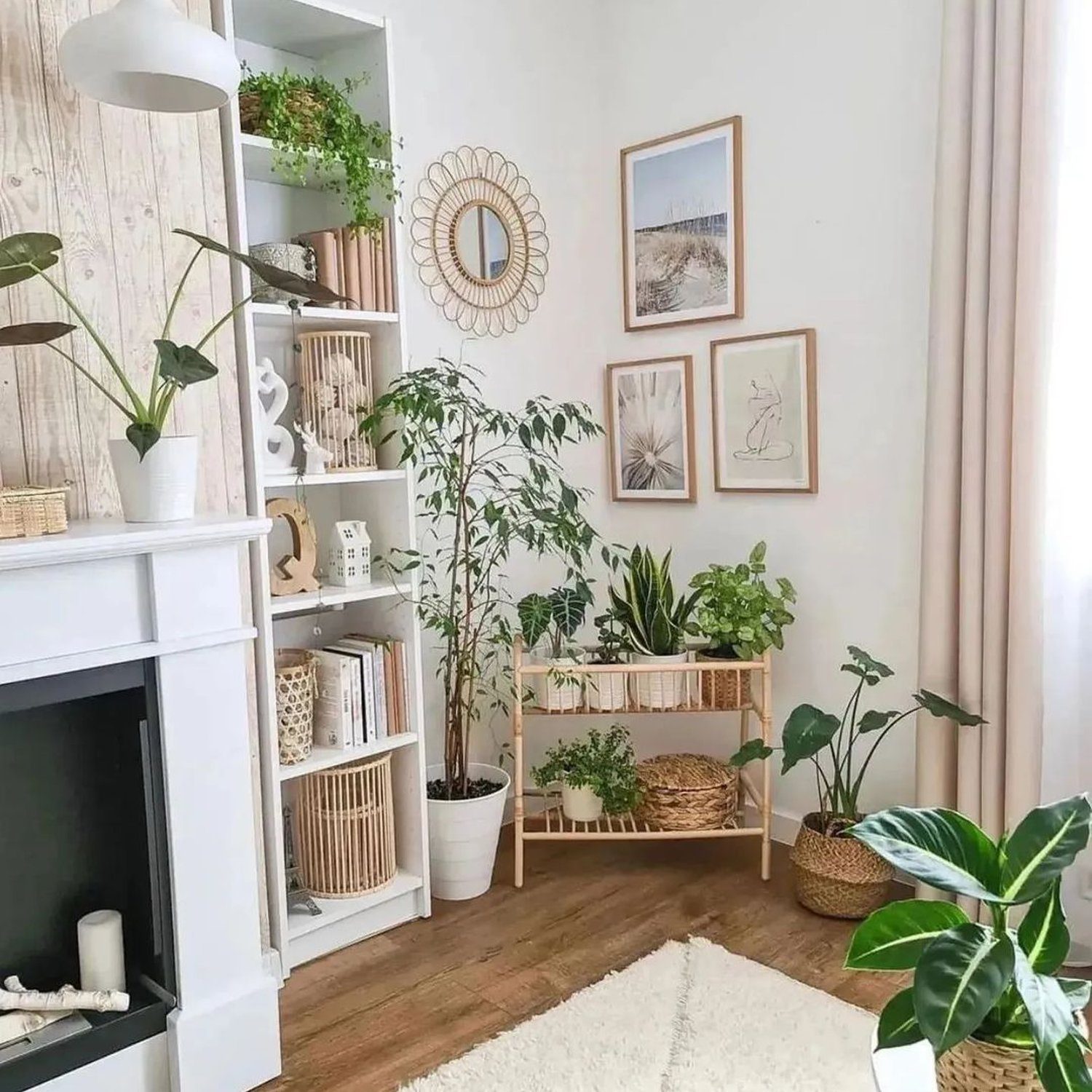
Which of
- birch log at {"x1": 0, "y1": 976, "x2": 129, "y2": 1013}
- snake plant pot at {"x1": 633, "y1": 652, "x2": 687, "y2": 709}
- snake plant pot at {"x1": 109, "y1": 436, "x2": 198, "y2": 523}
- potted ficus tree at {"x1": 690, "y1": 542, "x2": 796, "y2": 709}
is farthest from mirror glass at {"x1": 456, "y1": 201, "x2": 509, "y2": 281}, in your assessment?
birch log at {"x1": 0, "y1": 976, "x2": 129, "y2": 1013}

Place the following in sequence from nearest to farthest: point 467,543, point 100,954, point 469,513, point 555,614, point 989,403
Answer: point 100,954, point 989,403, point 467,543, point 555,614, point 469,513

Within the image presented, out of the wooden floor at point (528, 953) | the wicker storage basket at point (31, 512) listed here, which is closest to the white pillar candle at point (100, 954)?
the wooden floor at point (528, 953)

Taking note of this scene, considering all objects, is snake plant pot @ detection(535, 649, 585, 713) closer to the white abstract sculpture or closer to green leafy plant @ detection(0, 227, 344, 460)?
the white abstract sculpture

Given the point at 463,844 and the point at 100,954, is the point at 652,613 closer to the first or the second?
the point at 463,844

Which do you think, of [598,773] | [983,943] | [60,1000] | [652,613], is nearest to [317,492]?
[652,613]

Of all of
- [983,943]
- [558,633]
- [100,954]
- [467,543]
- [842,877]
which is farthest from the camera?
[558,633]

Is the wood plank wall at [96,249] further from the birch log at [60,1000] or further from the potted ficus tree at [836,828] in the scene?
the potted ficus tree at [836,828]

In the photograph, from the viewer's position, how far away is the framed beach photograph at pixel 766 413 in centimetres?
291

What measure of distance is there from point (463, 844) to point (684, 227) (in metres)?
1.94

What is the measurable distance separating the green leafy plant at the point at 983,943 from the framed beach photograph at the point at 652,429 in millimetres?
1921

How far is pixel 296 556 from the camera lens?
8.23 ft

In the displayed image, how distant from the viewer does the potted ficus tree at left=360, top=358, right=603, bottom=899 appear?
101 inches

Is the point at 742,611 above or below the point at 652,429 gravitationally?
below

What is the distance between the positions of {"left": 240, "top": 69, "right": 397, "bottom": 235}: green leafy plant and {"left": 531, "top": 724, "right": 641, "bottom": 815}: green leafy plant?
1.55 meters
